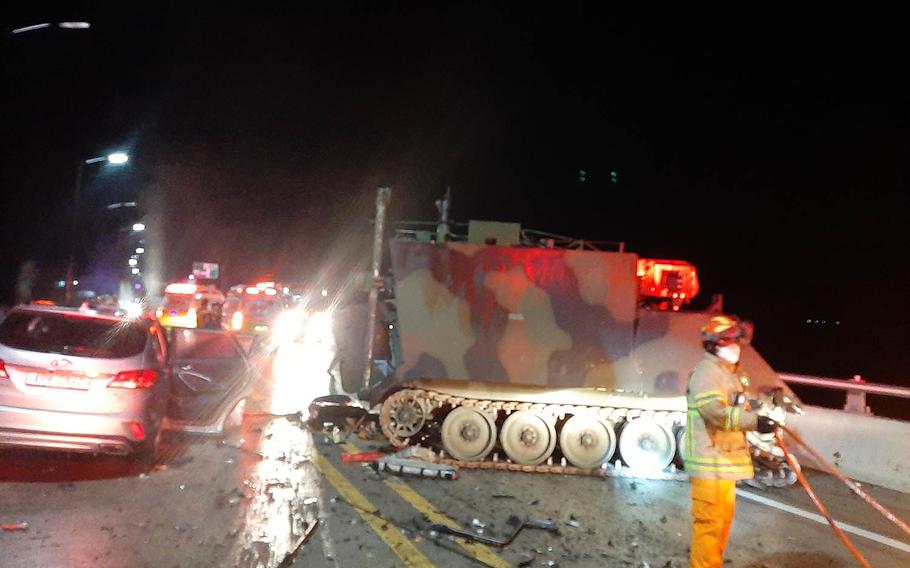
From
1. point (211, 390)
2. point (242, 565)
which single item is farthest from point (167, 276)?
point (242, 565)

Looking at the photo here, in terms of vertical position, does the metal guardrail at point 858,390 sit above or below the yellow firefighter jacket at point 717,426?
below

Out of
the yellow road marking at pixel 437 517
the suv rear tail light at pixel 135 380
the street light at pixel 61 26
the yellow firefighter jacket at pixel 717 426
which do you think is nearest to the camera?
the yellow firefighter jacket at pixel 717 426

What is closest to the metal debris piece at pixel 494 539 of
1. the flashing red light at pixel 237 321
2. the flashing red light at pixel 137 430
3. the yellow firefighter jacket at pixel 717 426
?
the yellow firefighter jacket at pixel 717 426

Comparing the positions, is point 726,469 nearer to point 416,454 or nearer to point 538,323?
point 538,323

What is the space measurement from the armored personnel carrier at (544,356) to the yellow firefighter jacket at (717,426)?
405 cm

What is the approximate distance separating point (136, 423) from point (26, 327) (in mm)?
1591

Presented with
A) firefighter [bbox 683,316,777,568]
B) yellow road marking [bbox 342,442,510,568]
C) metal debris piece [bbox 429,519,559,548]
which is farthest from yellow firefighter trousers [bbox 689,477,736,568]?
metal debris piece [bbox 429,519,559,548]

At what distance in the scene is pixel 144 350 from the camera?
288 inches

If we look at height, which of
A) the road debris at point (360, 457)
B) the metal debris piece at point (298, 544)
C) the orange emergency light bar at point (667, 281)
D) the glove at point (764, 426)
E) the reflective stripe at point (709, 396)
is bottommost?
the road debris at point (360, 457)

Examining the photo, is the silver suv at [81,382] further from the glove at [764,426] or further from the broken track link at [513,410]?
the glove at [764,426]

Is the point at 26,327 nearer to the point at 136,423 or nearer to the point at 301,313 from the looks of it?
the point at 136,423

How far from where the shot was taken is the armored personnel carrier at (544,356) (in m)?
8.92

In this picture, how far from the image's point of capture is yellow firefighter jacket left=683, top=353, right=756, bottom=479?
4.64 m

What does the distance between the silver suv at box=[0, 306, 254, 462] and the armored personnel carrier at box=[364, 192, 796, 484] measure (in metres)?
2.99
